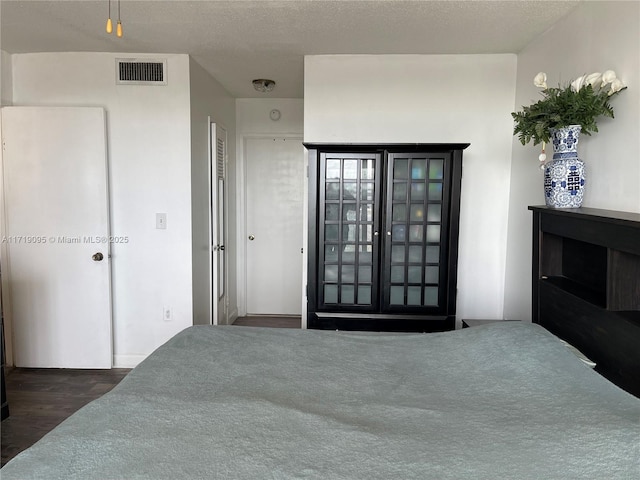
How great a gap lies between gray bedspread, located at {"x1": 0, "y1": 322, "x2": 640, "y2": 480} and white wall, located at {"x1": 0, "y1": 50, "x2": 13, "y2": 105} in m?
2.76

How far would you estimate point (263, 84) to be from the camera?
3973 millimetres

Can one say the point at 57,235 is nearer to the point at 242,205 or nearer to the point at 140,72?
the point at 140,72

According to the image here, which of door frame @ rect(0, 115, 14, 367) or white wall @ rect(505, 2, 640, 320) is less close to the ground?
white wall @ rect(505, 2, 640, 320)

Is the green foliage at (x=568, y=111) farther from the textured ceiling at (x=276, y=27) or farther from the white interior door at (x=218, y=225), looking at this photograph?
the white interior door at (x=218, y=225)

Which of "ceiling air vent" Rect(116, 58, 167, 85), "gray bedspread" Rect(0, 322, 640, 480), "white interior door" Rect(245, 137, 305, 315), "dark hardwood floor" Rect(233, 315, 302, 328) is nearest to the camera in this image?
"gray bedspread" Rect(0, 322, 640, 480)

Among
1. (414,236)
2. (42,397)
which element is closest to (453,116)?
(414,236)

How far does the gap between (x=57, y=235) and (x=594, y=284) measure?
3.48 metres

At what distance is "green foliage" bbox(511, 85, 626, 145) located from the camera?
183cm

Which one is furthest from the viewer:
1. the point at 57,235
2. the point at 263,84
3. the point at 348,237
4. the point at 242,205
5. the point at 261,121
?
the point at 242,205

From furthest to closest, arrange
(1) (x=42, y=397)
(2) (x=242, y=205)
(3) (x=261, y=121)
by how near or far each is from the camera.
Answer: (2) (x=242, y=205) < (3) (x=261, y=121) < (1) (x=42, y=397)

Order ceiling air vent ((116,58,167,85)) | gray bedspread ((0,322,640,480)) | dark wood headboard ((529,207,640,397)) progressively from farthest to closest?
1. ceiling air vent ((116,58,167,85))
2. dark wood headboard ((529,207,640,397))
3. gray bedspread ((0,322,640,480))

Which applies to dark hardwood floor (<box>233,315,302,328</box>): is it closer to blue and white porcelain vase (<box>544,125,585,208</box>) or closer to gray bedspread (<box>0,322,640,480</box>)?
gray bedspread (<box>0,322,640,480</box>)

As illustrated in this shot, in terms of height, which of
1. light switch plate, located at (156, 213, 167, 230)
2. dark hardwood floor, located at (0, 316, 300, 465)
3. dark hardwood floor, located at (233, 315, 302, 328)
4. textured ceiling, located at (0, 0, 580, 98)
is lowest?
dark hardwood floor, located at (0, 316, 300, 465)

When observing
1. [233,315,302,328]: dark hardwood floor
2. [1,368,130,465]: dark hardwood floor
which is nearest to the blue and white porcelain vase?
[1,368,130,465]: dark hardwood floor
